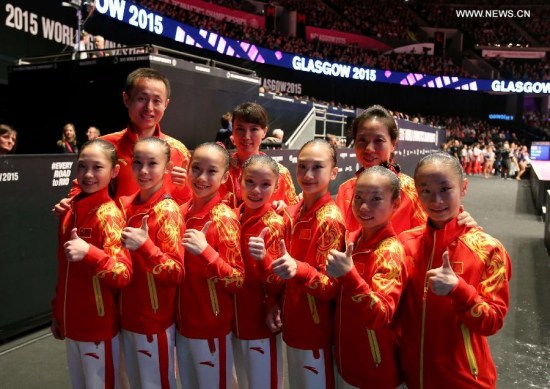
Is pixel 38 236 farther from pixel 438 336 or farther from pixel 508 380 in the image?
pixel 508 380

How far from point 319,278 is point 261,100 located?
10.1 m

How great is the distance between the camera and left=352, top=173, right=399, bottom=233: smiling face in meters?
1.95

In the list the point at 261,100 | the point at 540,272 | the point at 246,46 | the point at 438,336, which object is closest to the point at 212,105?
the point at 261,100

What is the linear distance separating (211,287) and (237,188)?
2.60 ft

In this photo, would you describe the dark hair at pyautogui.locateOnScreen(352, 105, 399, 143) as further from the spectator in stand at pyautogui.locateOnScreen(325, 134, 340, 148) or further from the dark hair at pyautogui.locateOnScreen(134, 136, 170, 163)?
the dark hair at pyautogui.locateOnScreen(134, 136, 170, 163)

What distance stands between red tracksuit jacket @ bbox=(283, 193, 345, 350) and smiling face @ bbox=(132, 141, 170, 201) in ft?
Result: 2.35

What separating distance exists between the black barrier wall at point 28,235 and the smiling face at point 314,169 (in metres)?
2.74

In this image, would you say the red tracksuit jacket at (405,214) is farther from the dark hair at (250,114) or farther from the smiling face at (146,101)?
the smiling face at (146,101)

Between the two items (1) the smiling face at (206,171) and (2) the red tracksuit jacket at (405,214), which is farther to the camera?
(2) the red tracksuit jacket at (405,214)

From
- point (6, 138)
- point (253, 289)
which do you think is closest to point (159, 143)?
point (253, 289)

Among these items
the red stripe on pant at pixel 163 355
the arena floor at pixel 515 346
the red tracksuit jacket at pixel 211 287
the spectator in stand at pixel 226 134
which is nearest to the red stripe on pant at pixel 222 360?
the red tracksuit jacket at pixel 211 287

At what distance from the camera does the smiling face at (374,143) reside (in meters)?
2.60

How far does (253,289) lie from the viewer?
2346mm

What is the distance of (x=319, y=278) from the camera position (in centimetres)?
202
